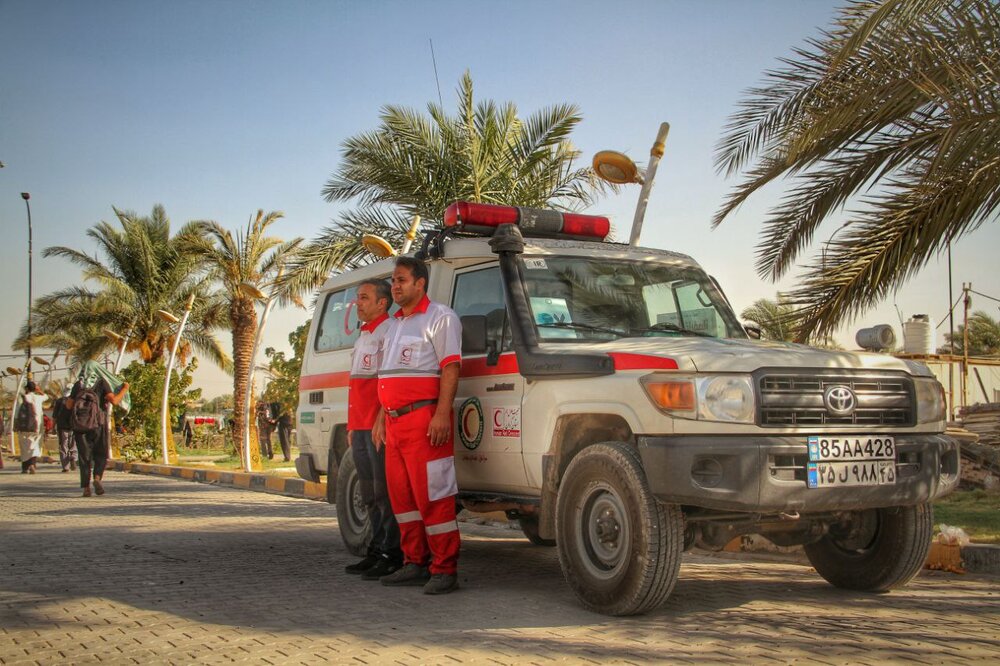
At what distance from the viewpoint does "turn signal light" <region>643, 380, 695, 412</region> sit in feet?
15.9

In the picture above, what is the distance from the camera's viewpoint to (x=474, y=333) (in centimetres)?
604

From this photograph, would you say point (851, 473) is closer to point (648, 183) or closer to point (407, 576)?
point (407, 576)

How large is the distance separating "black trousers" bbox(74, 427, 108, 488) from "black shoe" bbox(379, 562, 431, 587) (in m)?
8.11

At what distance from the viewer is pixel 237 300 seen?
1131 inches

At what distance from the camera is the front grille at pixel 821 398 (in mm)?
4875

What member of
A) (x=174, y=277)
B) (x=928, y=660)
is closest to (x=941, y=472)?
(x=928, y=660)

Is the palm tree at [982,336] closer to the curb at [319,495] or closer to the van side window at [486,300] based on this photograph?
the curb at [319,495]

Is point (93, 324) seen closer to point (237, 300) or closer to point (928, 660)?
point (237, 300)

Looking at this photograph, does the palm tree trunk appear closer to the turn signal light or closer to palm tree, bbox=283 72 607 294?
palm tree, bbox=283 72 607 294

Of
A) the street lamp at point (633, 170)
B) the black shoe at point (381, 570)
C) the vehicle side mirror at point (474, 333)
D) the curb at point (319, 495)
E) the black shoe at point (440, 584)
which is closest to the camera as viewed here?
the black shoe at point (440, 584)

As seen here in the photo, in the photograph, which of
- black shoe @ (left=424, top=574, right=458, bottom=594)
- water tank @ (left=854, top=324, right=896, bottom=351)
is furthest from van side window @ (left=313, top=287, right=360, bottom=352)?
water tank @ (left=854, top=324, right=896, bottom=351)

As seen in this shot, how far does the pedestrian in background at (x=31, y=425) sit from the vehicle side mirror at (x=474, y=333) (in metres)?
16.3

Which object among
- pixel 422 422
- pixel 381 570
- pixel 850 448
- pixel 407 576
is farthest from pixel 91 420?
pixel 850 448

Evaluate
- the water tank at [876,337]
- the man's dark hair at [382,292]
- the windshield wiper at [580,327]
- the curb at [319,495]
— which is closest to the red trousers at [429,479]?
the windshield wiper at [580,327]
